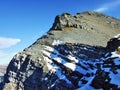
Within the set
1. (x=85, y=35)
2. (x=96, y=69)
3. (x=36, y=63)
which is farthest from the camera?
(x=85, y=35)

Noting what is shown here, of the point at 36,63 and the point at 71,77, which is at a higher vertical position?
the point at 36,63

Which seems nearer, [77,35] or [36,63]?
[36,63]

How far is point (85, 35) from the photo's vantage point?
12850 cm

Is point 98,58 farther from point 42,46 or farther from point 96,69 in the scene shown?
point 42,46

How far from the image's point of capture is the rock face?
8994 cm

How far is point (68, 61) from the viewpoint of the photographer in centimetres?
10669

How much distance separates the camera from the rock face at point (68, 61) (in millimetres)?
89944

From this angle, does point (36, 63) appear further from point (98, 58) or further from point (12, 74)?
point (98, 58)

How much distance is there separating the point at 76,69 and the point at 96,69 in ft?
27.4

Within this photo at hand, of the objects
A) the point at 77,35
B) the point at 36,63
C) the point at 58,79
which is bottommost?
the point at 58,79

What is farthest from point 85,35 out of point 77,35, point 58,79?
point 58,79

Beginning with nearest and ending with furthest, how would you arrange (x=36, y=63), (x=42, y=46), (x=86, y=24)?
(x=36, y=63)
(x=42, y=46)
(x=86, y=24)

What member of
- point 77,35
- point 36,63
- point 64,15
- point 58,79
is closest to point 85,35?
point 77,35

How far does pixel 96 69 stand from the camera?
95125mm
